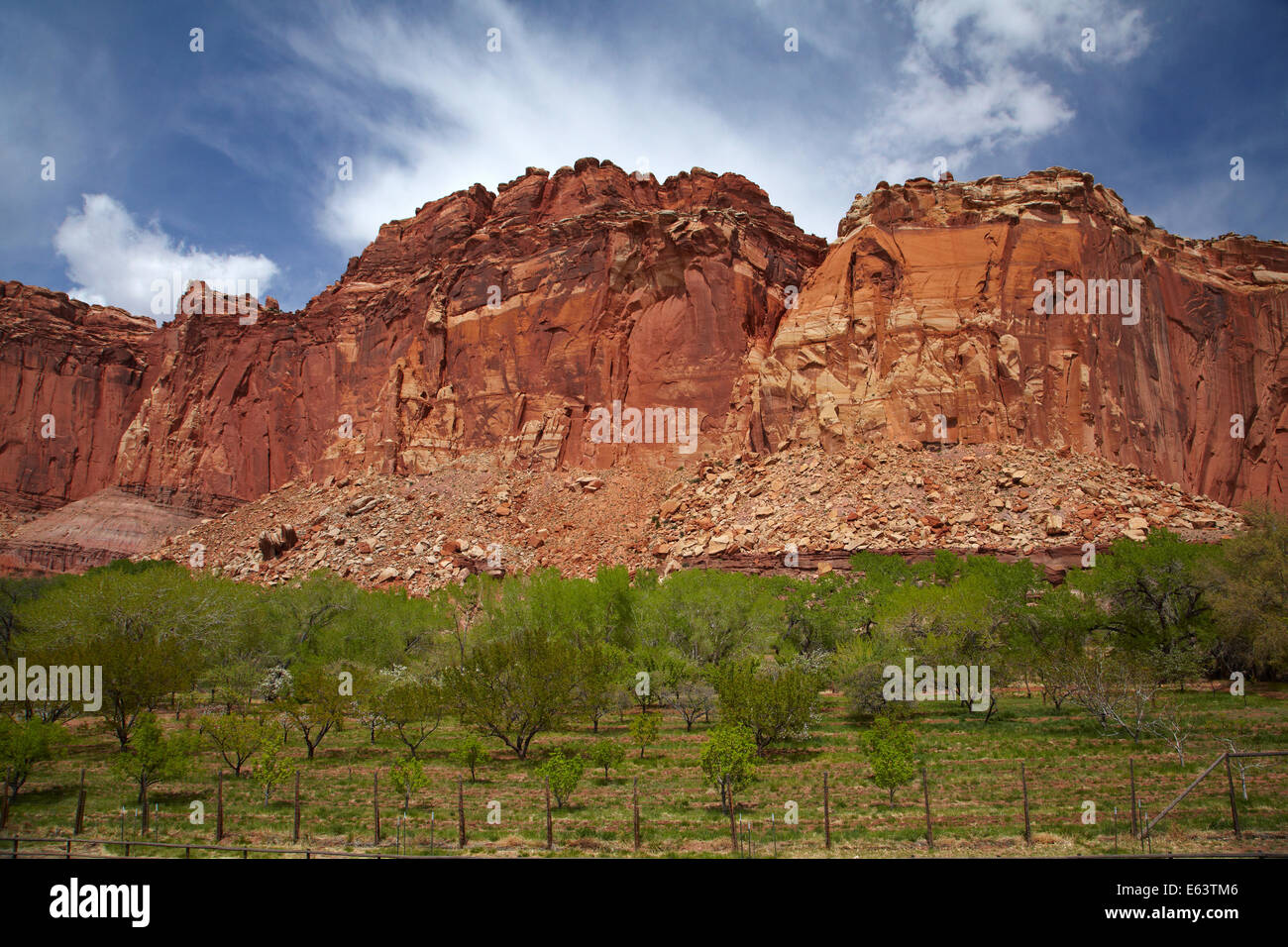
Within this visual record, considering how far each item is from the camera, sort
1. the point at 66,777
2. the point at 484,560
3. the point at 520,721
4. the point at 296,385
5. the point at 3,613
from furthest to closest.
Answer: the point at 296,385
the point at 484,560
the point at 3,613
the point at 520,721
the point at 66,777

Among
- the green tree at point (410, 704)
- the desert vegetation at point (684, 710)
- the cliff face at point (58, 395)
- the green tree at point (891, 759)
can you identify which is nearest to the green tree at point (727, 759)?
the desert vegetation at point (684, 710)

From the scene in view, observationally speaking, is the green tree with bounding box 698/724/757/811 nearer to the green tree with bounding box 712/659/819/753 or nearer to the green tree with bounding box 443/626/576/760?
the green tree with bounding box 712/659/819/753

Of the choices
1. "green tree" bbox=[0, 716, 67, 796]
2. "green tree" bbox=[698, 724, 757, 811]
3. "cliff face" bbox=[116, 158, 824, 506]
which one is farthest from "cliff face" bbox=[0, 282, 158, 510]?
"green tree" bbox=[698, 724, 757, 811]

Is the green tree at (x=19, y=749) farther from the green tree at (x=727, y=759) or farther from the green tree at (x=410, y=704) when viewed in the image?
the green tree at (x=727, y=759)

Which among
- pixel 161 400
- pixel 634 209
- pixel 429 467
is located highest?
pixel 634 209

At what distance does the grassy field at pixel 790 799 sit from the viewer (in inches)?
565

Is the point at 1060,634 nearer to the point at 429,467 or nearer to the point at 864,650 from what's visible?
the point at 864,650

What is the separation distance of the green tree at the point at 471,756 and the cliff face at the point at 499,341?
4628 centimetres

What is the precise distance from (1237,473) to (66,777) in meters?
88.3

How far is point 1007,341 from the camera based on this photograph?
5959cm

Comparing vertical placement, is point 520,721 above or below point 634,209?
below

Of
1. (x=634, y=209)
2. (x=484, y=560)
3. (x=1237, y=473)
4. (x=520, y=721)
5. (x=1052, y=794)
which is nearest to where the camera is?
(x=1052, y=794)

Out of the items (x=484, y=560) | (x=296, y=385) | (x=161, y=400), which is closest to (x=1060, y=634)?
Result: (x=484, y=560)

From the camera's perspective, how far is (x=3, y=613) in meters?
44.9
